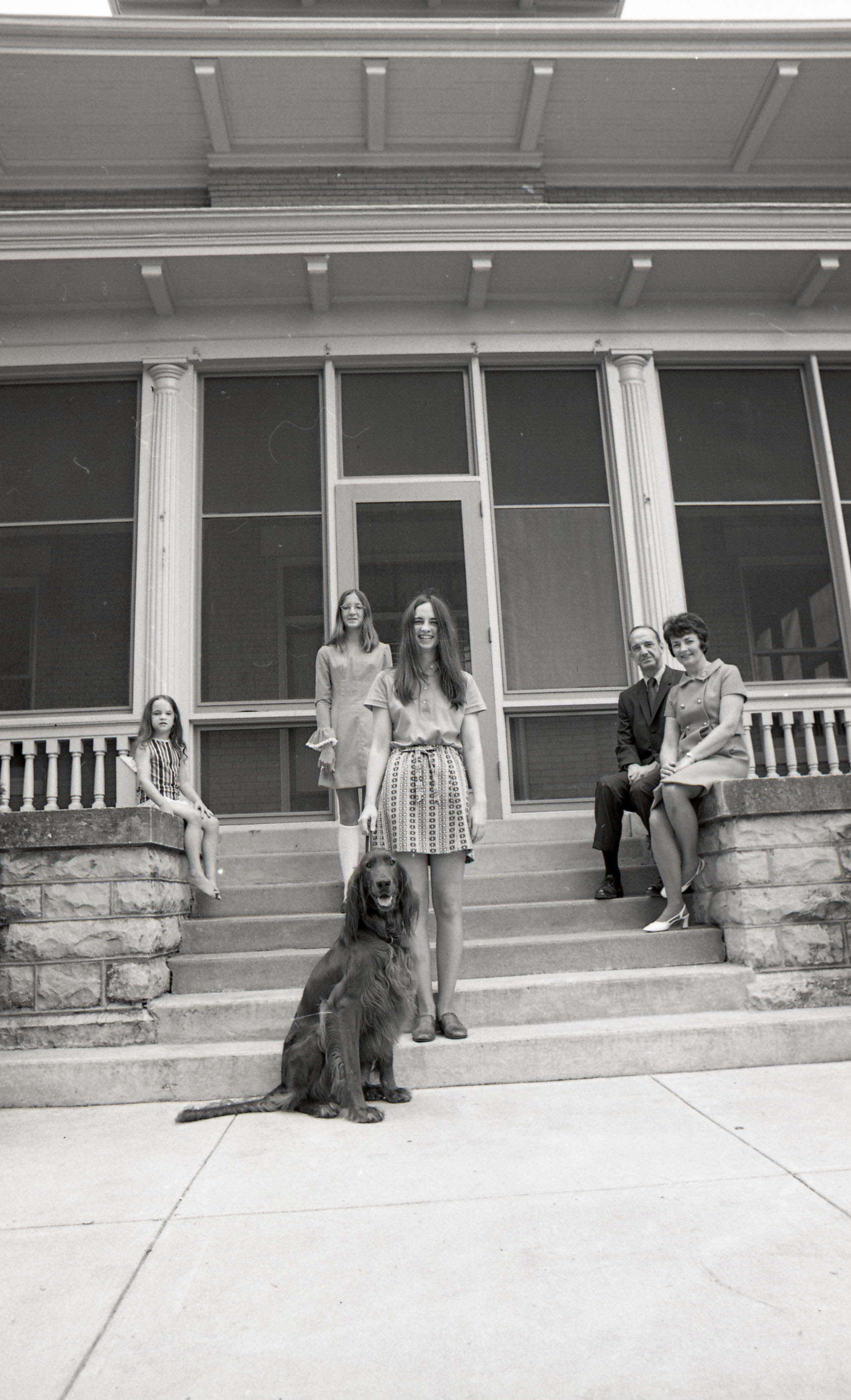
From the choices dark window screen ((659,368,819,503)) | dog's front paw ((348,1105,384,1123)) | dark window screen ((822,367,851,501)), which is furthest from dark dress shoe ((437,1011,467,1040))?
dark window screen ((822,367,851,501))

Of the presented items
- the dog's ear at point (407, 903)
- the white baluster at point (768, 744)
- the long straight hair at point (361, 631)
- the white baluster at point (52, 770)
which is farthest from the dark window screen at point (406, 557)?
the dog's ear at point (407, 903)

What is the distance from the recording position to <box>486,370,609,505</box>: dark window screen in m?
7.84

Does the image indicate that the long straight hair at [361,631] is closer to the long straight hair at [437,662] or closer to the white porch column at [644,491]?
the long straight hair at [437,662]

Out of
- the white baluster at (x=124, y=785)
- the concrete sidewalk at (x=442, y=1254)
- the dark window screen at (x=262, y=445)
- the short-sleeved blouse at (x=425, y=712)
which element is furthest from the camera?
the dark window screen at (x=262, y=445)

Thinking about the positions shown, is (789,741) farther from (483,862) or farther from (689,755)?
(483,862)

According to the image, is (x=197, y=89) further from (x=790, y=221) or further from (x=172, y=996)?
(x=172, y=996)

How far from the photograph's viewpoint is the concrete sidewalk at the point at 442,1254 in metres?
1.80

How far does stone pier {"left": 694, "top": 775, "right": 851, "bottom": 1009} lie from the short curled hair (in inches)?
31.8

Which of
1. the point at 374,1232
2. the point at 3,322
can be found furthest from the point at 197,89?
the point at 374,1232

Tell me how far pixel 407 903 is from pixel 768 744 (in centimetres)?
405

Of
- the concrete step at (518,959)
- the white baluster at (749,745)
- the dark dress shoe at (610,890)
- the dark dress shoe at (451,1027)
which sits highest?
the white baluster at (749,745)

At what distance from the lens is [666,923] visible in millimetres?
4973

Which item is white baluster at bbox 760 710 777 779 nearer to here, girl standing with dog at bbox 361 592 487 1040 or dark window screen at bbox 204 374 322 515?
girl standing with dog at bbox 361 592 487 1040

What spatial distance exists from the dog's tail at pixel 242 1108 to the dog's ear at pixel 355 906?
24.4 inches
